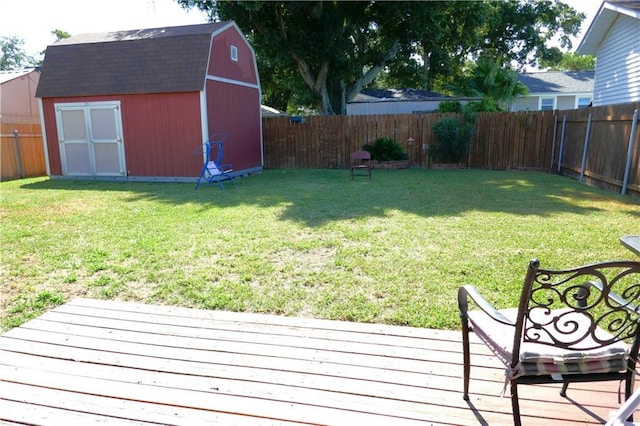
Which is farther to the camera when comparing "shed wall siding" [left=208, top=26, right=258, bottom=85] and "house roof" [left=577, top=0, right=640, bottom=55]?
"shed wall siding" [left=208, top=26, right=258, bottom=85]

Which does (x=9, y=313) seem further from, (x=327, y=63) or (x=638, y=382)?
(x=327, y=63)

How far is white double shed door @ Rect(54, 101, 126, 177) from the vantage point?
460 inches

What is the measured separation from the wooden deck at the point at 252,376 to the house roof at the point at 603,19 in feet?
34.7

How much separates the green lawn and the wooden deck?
409 millimetres

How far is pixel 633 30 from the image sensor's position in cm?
1066

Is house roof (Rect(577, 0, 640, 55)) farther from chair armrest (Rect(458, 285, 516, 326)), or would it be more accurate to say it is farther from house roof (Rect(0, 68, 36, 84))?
house roof (Rect(0, 68, 36, 84))

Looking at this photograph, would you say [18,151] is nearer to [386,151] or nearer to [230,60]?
[230,60]

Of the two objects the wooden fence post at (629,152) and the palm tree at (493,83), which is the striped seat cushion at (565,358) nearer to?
the wooden fence post at (629,152)

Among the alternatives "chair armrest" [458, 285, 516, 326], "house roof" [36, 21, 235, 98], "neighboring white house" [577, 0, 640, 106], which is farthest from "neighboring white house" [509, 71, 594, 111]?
"chair armrest" [458, 285, 516, 326]

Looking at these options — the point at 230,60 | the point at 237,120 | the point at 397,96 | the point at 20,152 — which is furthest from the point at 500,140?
the point at 20,152

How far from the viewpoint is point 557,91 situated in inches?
955

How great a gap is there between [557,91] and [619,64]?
14.1m

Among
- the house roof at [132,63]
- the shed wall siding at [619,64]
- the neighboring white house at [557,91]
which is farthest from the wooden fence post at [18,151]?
the neighboring white house at [557,91]

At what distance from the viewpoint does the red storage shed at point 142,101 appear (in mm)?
11070
